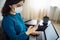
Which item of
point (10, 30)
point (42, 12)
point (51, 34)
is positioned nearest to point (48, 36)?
point (51, 34)

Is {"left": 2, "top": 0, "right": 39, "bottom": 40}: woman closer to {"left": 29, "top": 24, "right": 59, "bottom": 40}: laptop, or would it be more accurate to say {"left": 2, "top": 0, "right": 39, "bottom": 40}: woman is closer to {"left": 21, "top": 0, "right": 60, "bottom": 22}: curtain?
{"left": 29, "top": 24, "right": 59, "bottom": 40}: laptop

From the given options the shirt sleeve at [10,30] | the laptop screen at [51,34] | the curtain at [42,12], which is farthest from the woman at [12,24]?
the curtain at [42,12]

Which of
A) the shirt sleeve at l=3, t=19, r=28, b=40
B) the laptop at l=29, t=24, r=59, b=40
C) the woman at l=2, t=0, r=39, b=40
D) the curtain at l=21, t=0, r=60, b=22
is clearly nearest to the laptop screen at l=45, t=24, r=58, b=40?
the laptop at l=29, t=24, r=59, b=40

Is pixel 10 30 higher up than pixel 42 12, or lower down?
higher up

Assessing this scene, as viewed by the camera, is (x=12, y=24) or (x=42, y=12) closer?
(x=12, y=24)

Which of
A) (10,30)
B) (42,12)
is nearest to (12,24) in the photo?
(10,30)

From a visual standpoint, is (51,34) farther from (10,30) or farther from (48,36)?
(10,30)

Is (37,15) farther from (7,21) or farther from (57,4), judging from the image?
(7,21)

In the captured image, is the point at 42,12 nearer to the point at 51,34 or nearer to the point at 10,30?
the point at 51,34

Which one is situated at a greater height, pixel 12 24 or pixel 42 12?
pixel 12 24

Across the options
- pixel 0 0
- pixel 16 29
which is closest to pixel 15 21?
pixel 16 29

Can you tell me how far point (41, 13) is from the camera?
366 centimetres

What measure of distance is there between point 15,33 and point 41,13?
7.37 ft

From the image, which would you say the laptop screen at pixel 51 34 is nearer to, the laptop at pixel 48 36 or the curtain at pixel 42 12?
the laptop at pixel 48 36
